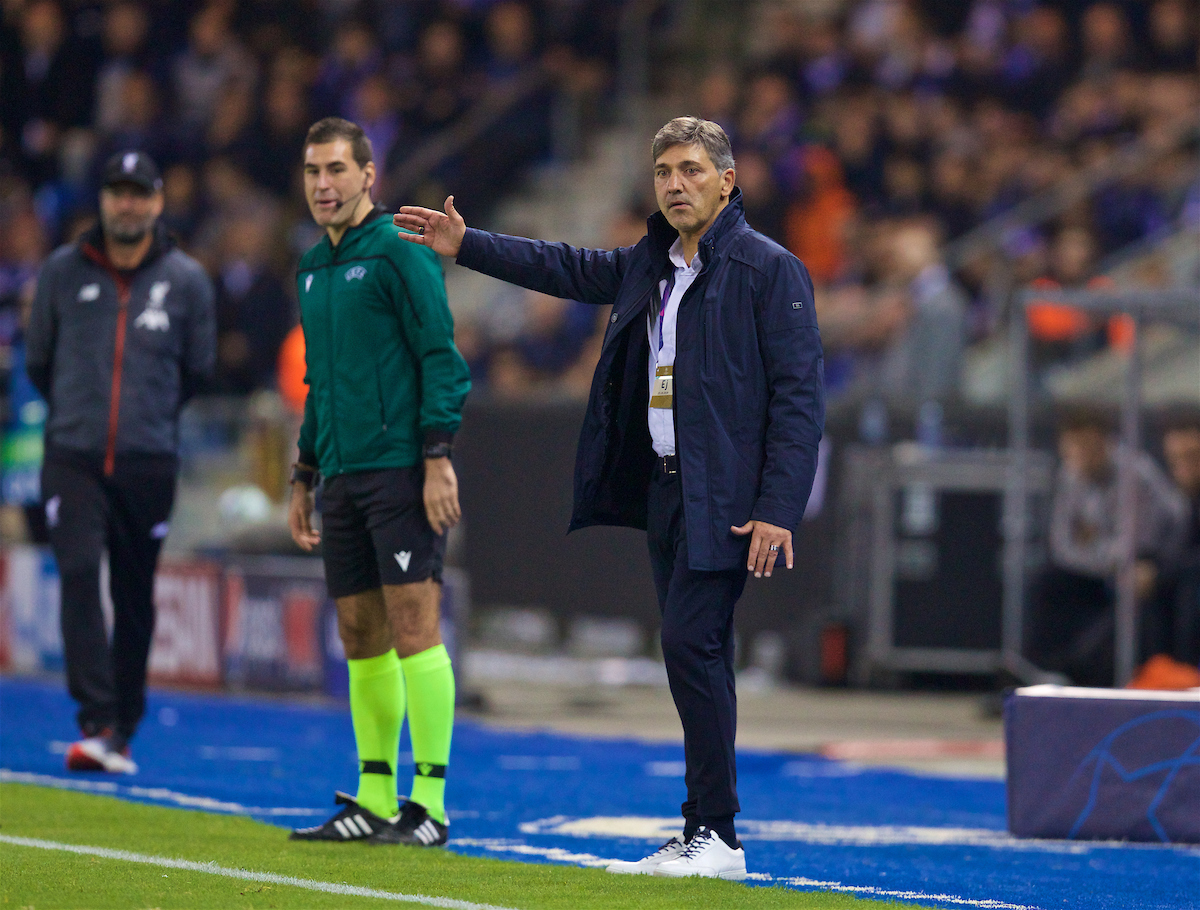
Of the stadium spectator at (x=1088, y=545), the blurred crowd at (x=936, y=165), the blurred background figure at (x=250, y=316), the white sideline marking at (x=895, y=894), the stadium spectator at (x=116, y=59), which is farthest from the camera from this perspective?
the stadium spectator at (x=116, y=59)

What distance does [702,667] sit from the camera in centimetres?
587

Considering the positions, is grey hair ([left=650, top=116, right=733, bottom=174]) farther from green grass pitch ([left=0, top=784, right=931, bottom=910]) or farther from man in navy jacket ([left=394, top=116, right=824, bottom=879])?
green grass pitch ([left=0, top=784, right=931, bottom=910])

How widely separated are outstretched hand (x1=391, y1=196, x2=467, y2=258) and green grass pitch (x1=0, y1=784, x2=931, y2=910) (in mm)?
1847

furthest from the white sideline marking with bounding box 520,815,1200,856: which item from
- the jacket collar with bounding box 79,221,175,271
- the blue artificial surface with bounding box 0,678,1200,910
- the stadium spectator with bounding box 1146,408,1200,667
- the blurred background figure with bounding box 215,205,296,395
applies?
the blurred background figure with bounding box 215,205,296,395

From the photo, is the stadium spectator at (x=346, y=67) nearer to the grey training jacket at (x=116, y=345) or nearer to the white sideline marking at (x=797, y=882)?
the grey training jacket at (x=116, y=345)

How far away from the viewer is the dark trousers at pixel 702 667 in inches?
231

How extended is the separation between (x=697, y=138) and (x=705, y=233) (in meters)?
0.28

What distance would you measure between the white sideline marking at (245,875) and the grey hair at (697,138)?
88.2 inches

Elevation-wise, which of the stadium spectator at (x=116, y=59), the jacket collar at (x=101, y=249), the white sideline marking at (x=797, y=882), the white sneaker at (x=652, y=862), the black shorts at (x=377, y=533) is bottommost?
the white sideline marking at (x=797, y=882)

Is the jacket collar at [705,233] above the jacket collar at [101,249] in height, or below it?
below

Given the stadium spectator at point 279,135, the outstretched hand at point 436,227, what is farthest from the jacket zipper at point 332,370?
the stadium spectator at point 279,135

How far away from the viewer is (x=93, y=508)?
8.62 m

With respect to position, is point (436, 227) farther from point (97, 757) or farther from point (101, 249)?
point (97, 757)

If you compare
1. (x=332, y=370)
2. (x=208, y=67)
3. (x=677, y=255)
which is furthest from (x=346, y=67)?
(x=677, y=255)
